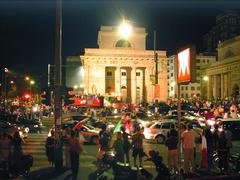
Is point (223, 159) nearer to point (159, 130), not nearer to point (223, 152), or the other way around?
point (223, 152)

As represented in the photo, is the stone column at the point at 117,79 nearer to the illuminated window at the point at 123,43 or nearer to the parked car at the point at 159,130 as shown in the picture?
the illuminated window at the point at 123,43

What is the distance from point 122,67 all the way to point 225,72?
2368 cm

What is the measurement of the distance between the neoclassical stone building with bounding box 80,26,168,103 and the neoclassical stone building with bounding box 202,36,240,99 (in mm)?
14019

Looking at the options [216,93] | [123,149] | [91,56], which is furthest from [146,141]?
[216,93]

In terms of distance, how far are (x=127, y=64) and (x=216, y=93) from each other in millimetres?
25307

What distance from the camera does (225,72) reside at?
78812 millimetres

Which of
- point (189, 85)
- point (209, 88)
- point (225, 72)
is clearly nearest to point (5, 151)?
point (225, 72)

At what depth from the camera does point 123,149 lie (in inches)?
566

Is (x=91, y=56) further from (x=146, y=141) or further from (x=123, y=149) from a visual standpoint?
(x=123, y=149)

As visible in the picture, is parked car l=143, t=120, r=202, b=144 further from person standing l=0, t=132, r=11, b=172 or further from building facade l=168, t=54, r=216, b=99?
building facade l=168, t=54, r=216, b=99

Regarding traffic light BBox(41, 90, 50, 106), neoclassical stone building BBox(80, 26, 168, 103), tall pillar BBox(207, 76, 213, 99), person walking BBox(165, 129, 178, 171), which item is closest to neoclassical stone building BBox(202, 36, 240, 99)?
tall pillar BBox(207, 76, 213, 99)

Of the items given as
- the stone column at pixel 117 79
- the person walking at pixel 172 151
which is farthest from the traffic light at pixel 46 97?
the stone column at pixel 117 79

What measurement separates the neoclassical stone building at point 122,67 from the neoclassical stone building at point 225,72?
14.0 m

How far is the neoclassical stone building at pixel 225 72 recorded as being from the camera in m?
74.0
